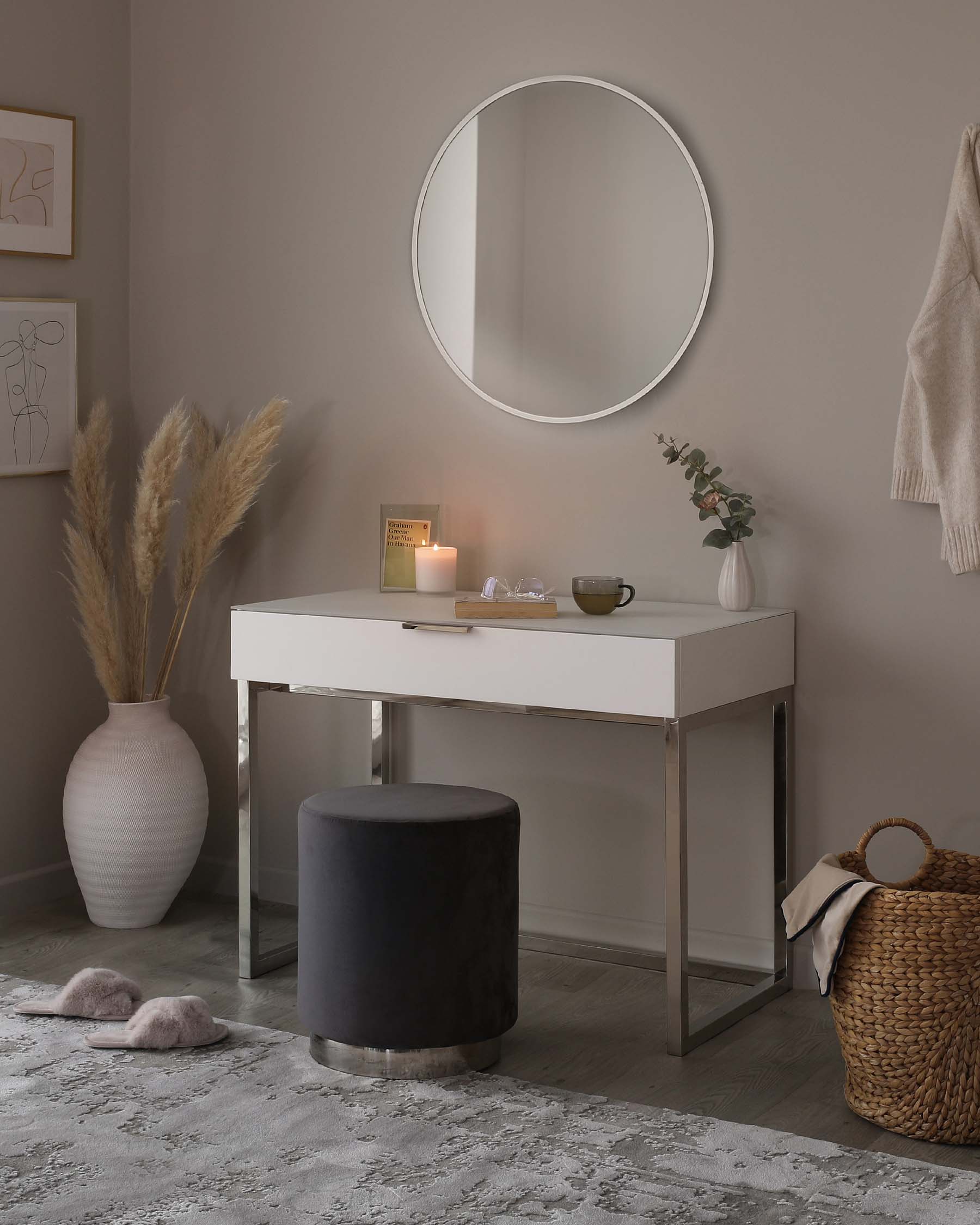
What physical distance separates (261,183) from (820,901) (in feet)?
7.48

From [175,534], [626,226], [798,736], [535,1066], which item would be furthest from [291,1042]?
[626,226]

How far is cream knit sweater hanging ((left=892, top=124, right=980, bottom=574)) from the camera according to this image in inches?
112

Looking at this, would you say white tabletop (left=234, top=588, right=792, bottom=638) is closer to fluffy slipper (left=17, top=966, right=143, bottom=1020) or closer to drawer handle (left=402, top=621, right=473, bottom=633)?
drawer handle (left=402, top=621, right=473, bottom=633)

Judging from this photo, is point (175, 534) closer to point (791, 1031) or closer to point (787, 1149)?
point (791, 1031)

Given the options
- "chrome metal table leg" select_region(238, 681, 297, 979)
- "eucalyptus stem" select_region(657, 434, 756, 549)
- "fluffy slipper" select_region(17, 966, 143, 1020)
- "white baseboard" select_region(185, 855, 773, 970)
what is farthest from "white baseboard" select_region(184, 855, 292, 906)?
"eucalyptus stem" select_region(657, 434, 756, 549)

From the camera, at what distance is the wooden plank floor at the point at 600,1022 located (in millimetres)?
2543

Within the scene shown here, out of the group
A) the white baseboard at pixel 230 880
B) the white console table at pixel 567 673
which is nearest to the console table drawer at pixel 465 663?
the white console table at pixel 567 673

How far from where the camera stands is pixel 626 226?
3.22 metres

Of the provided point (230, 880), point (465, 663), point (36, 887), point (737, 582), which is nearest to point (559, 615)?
point (465, 663)

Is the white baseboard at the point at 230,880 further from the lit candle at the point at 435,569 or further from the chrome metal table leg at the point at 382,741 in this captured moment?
the lit candle at the point at 435,569

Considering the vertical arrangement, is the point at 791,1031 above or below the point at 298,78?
below

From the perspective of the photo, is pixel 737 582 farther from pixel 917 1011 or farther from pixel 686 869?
pixel 917 1011

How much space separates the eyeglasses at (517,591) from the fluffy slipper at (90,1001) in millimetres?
1086

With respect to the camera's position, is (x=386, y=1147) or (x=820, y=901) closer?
(x=386, y=1147)
